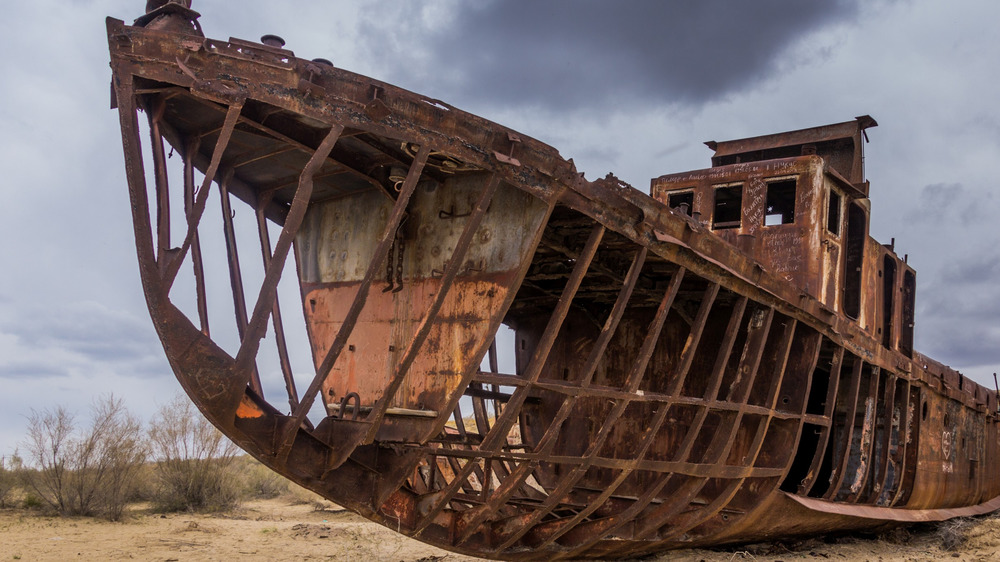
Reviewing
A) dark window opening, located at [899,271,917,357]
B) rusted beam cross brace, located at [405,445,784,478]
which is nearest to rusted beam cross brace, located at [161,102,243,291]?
rusted beam cross brace, located at [405,445,784,478]

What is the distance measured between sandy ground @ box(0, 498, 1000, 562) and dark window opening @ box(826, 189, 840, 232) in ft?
13.4

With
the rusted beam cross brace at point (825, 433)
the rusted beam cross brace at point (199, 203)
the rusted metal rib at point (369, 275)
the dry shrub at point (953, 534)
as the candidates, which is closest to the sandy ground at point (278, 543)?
the dry shrub at point (953, 534)

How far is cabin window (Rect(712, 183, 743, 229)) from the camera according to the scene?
11.0m

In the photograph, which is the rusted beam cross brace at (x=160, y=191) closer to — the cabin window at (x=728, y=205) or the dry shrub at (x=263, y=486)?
the cabin window at (x=728, y=205)

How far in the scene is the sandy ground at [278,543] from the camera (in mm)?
10562

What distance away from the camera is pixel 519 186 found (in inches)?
234

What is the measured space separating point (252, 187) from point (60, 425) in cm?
1062

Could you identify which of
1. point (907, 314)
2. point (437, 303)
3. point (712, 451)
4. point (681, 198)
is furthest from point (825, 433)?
point (437, 303)

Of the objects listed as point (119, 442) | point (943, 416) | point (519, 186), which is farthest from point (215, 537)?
point (943, 416)

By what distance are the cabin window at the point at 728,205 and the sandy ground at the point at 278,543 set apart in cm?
416

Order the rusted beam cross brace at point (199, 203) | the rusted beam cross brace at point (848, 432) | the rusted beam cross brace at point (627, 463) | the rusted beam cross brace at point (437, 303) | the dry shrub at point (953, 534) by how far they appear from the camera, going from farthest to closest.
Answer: the dry shrub at point (953, 534) → the rusted beam cross brace at point (848, 432) → the rusted beam cross brace at point (627, 463) → the rusted beam cross brace at point (437, 303) → the rusted beam cross brace at point (199, 203)

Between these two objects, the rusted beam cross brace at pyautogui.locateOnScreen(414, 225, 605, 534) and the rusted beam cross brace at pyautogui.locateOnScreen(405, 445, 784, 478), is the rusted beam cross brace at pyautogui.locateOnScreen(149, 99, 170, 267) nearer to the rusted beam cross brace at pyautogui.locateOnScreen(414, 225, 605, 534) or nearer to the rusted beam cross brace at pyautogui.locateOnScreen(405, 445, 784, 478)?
the rusted beam cross brace at pyautogui.locateOnScreen(405, 445, 784, 478)

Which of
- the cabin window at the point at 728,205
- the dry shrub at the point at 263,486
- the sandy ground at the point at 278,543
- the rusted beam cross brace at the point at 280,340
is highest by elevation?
the cabin window at the point at 728,205

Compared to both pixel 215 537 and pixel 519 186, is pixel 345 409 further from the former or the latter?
pixel 215 537
